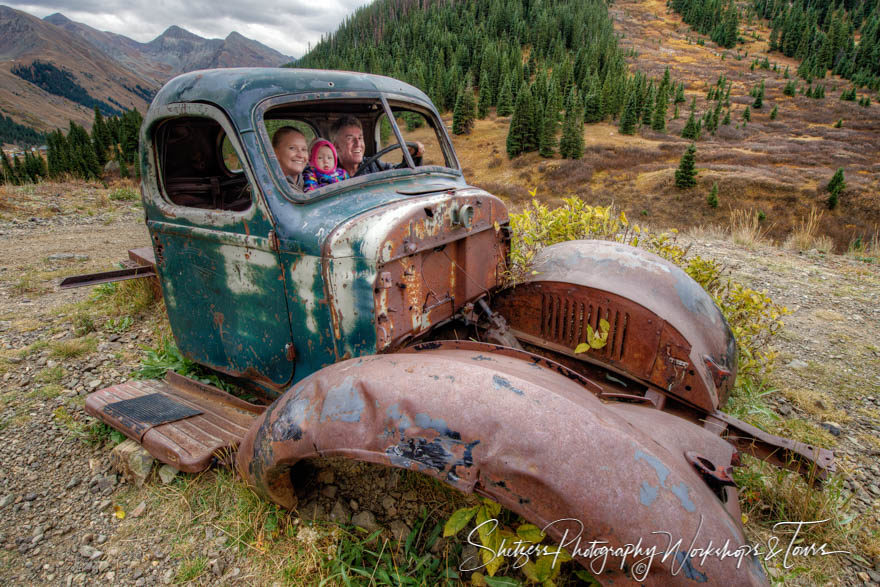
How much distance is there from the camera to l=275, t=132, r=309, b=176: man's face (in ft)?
9.08

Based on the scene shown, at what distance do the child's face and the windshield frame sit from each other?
374mm

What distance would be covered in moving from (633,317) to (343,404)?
5.77 feet

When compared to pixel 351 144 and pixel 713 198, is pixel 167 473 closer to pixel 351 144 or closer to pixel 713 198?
pixel 351 144

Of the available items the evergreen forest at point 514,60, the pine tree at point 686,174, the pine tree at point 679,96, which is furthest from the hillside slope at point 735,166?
the evergreen forest at point 514,60

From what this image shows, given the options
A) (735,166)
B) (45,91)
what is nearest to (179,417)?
(735,166)

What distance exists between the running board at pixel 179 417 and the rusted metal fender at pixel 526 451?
33.0 inches

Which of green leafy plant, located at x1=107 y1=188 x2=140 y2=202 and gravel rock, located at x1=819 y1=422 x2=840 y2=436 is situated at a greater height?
gravel rock, located at x1=819 y1=422 x2=840 y2=436

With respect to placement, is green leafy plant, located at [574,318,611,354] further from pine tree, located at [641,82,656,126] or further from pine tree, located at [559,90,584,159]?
pine tree, located at [641,82,656,126]

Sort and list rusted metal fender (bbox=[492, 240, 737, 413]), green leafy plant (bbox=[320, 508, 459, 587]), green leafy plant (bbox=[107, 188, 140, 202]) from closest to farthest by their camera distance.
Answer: green leafy plant (bbox=[320, 508, 459, 587]), rusted metal fender (bbox=[492, 240, 737, 413]), green leafy plant (bbox=[107, 188, 140, 202])

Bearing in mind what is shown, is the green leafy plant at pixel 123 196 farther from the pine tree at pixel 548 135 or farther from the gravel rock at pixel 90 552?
the pine tree at pixel 548 135

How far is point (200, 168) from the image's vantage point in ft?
11.6

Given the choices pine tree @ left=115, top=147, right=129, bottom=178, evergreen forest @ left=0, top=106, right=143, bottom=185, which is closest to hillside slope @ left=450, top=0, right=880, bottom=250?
pine tree @ left=115, top=147, right=129, bottom=178

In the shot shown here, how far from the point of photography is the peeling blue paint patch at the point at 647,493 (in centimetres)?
132

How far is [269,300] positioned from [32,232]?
986cm
